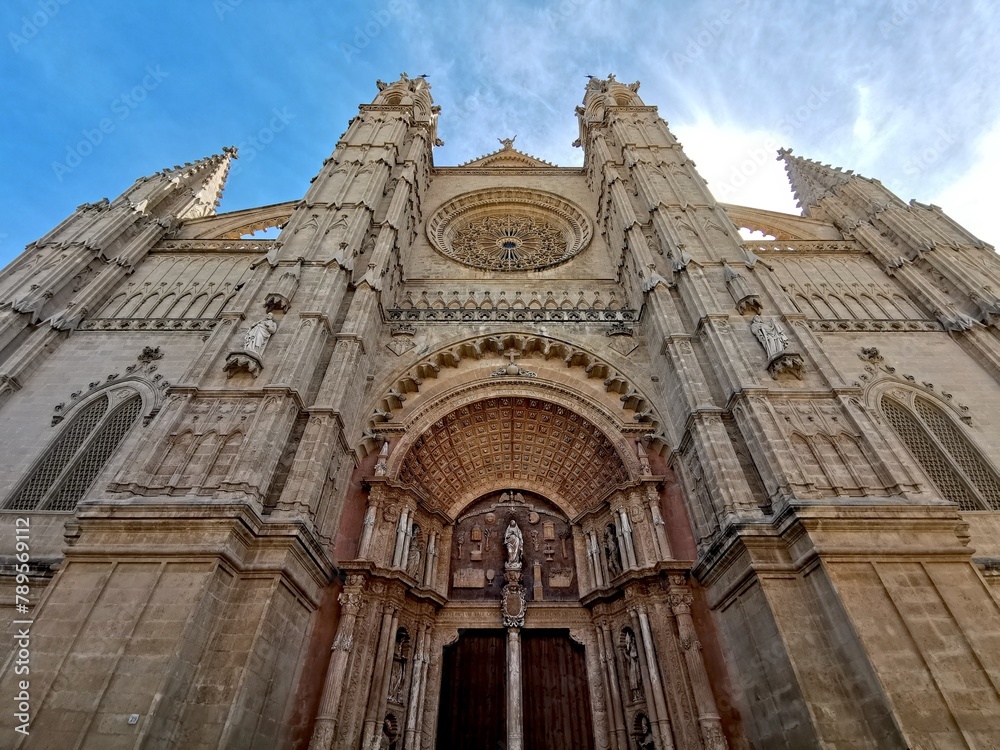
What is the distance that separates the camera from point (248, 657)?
6.69 metres

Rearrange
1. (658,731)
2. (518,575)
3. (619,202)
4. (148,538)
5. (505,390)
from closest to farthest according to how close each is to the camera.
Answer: (148,538) < (658,731) < (518,575) < (505,390) < (619,202)

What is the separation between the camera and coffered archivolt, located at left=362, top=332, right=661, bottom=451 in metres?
12.0

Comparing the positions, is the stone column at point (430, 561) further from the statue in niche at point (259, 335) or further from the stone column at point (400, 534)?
the statue in niche at point (259, 335)

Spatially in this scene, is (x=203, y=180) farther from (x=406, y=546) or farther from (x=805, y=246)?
(x=805, y=246)

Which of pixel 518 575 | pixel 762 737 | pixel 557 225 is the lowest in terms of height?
pixel 762 737

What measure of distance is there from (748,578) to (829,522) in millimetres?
1427

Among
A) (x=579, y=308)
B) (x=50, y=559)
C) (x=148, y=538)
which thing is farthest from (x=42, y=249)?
(x=579, y=308)

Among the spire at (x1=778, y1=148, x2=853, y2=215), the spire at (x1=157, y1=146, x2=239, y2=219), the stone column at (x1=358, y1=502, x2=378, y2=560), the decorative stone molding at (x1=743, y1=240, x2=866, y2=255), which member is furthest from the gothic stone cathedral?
the spire at (x1=778, y1=148, x2=853, y2=215)

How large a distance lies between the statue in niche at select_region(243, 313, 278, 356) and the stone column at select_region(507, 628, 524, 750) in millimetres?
7872

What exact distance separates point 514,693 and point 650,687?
273cm

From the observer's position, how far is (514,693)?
9891 millimetres

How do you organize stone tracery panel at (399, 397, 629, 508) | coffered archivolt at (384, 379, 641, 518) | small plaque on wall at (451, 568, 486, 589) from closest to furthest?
small plaque on wall at (451, 568, 486, 589) → coffered archivolt at (384, 379, 641, 518) → stone tracery panel at (399, 397, 629, 508)

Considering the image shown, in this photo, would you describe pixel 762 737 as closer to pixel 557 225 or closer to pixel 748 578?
pixel 748 578

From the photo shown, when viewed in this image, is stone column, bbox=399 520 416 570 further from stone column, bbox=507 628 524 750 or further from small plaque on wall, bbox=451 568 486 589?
stone column, bbox=507 628 524 750
